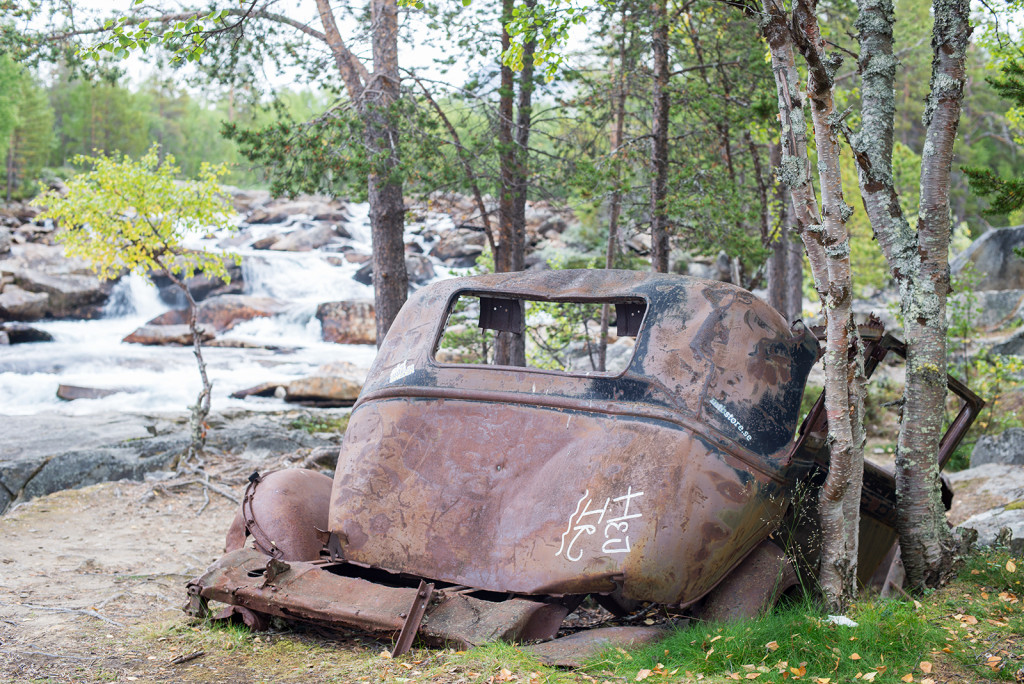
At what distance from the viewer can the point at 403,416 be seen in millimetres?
4293

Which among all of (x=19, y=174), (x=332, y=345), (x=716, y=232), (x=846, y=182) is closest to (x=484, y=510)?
(x=716, y=232)

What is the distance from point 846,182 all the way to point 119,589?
24705mm

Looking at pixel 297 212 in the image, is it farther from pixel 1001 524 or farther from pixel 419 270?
pixel 1001 524

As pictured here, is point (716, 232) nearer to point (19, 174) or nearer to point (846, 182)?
point (846, 182)

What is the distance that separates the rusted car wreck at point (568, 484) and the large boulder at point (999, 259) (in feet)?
76.5

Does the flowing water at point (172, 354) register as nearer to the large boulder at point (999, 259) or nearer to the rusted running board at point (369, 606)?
the rusted running board at point (369, 606)

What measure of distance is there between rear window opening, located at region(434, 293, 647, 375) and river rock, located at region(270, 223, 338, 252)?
59.7 ft

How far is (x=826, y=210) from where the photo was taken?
385cm

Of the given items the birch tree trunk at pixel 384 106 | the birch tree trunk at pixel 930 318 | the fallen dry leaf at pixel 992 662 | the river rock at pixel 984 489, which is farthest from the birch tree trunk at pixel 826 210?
the birch tree trunk at pixel 384 106

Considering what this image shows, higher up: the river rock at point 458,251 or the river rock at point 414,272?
the river rock at point 458,251

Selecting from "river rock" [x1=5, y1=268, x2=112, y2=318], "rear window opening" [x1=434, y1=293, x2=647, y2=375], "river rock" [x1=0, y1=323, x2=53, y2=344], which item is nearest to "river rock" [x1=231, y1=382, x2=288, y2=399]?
"rear window opening" [x1=434, y1=293, x2=647, y2=375]

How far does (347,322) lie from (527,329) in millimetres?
13197

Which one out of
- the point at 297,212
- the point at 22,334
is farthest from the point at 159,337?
the point at 297,212

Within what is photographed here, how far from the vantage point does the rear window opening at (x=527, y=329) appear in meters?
4.91
